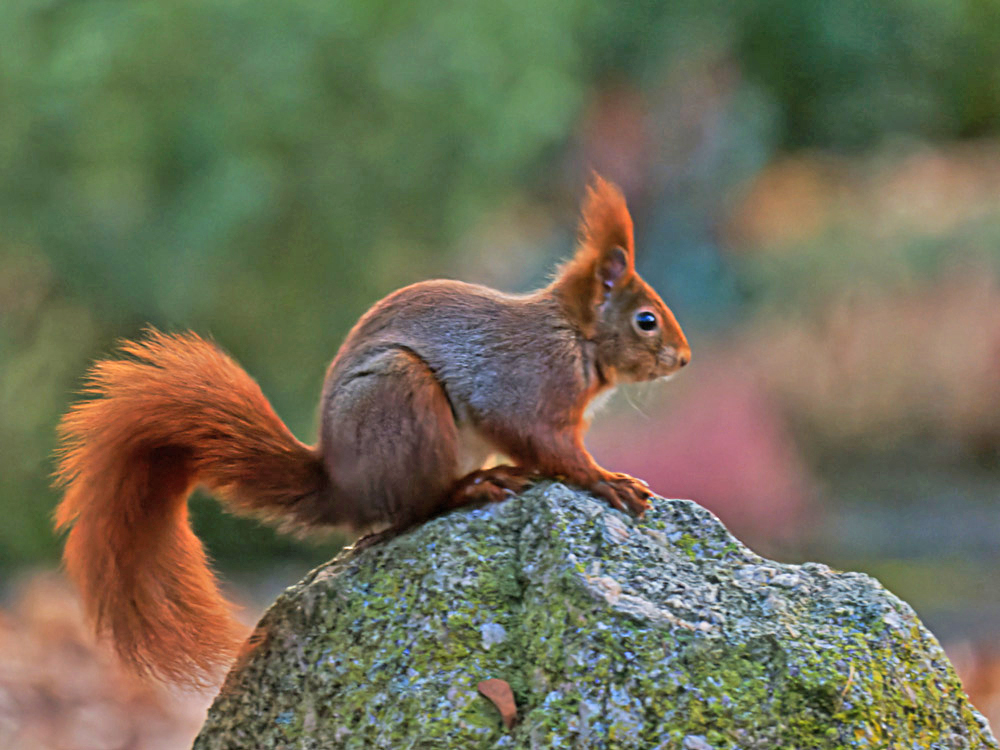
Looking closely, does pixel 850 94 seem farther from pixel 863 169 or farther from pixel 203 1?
pixel 203 1

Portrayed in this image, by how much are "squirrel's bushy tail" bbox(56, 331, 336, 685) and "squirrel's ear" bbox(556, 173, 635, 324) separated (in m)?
0.37

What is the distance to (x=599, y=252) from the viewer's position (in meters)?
1.25

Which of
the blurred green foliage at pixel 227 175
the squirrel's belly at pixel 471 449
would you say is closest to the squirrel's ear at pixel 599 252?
the squirrel's belly at pixel 471 449

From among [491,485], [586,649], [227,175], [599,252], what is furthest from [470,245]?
[586,649]

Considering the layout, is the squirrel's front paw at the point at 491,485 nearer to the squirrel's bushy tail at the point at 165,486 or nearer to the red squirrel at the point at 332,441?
the red squirrel at the point at 332,441

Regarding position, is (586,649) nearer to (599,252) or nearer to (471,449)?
(471,449)

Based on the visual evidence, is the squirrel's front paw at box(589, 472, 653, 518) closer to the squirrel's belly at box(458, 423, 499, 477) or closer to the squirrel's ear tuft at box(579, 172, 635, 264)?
the squirrel's belly at box(458, 423, 499, 477)

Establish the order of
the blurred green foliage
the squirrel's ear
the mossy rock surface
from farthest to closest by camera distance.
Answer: the blurred green foliage < the squirrel's ear < the mossy rock surface

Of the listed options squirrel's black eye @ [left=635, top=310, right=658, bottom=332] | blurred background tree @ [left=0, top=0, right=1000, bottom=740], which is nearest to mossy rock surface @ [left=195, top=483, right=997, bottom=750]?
squirrel's black eye @ [left=635, top=310, right=658, bottom=332]

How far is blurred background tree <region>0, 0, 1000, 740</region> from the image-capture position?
9.43 feet

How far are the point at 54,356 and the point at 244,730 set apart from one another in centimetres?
222

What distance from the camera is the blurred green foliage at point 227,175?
2.83 m

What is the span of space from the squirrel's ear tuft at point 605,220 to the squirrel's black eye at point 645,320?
0.06 m

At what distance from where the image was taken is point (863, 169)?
678 centimetres
